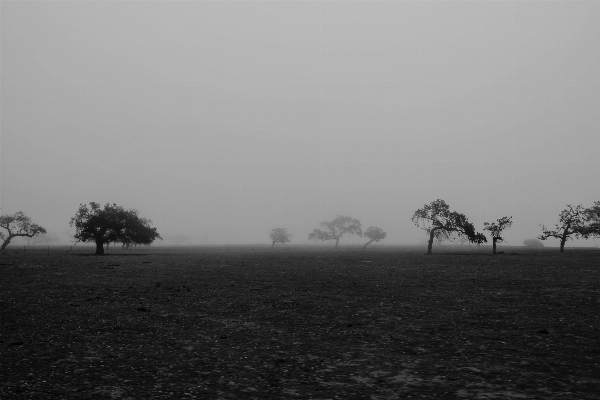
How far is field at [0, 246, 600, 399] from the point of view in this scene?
9.26m

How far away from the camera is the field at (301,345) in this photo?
9258mm

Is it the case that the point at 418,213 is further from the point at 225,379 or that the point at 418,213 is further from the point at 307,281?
the point at 225,379

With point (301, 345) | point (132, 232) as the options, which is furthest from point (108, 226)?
point (301, 345)

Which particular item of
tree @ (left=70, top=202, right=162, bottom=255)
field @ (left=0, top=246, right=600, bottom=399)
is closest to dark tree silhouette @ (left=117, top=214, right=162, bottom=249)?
tree @ (left=70, top=202, right=162, bottom=255)

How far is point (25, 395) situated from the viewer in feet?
28.8

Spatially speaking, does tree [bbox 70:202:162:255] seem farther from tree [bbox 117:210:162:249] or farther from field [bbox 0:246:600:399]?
field [bbox 0:246:600:399]

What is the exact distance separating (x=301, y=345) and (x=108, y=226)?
261 feet

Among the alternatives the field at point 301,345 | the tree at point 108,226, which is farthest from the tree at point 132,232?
the field at point 301,345

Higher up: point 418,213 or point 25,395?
point 418,213

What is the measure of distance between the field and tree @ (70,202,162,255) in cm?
6157

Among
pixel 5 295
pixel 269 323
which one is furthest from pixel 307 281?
pixel 5 295

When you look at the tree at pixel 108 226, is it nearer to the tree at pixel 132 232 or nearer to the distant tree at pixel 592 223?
the tree at pixel 132 232

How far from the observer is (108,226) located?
273 feet

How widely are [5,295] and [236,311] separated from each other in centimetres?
1519
